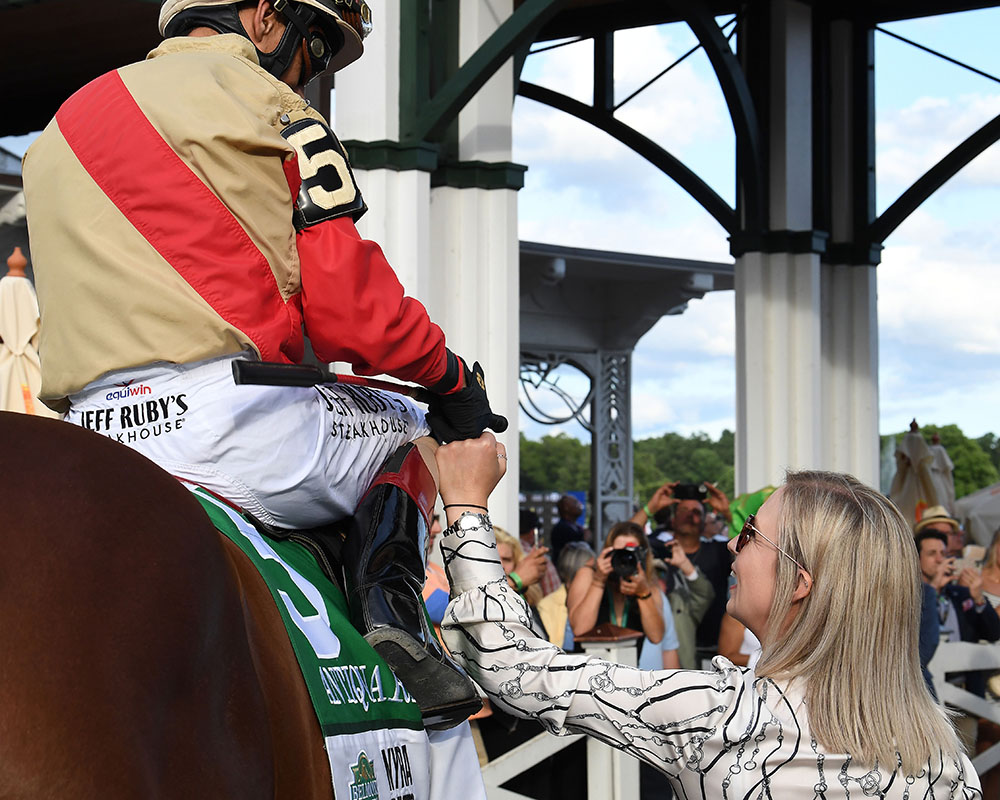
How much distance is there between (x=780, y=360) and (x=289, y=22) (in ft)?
24.6

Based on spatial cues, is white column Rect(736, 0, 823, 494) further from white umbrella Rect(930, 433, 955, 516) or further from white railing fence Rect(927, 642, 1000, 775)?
white umbrella Rect(930, 433, 955, 516)

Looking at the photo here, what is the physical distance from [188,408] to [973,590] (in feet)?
18.1

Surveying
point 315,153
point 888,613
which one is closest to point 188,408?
point 315,153

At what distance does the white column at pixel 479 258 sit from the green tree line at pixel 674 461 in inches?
1130

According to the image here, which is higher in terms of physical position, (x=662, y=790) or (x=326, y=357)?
(x=326, y=357)

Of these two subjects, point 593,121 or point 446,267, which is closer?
point 446,267

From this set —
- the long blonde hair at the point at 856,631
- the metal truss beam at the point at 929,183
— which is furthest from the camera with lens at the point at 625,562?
the metal truss beam at the point at 929,183

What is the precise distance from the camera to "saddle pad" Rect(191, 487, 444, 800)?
1907mm

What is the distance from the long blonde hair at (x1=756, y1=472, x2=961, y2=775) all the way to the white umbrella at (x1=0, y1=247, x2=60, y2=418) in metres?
3.91

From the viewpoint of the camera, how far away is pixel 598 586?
5504 mm

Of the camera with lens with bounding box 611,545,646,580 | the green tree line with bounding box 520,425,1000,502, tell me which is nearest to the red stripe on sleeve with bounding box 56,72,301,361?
the camera with lens with bounding box 611,545,646,580

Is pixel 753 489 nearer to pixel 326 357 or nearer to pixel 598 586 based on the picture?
pixel 598 586

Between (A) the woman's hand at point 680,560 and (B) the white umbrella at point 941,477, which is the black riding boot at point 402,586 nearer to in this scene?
(A) the woman's hand at point 680,560

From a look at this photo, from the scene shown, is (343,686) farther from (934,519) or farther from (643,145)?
(643,145)
